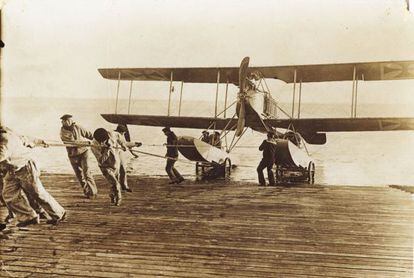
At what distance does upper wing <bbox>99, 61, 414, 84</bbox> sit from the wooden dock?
3328 mm

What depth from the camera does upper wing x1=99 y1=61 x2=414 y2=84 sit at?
8.63 metres

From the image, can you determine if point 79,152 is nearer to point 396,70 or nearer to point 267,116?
point 267,116

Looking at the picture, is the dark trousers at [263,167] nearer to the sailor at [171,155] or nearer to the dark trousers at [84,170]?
the sailor at [171,155]

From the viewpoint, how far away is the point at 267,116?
10.6 m

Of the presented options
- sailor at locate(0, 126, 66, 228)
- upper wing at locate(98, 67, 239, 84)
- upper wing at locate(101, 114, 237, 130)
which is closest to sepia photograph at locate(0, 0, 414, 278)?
sailor at locate(0, 126, 66, 228)

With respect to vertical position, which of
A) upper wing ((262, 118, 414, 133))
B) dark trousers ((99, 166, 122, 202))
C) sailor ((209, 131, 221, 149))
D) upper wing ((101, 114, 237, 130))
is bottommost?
dark trousers ((99, 166, 122, 202))

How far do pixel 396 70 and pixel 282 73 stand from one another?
2846 mm

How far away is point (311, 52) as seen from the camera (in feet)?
23.3

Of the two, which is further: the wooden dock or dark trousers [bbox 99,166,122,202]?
dark trousers [bbox 99,166,122,202]

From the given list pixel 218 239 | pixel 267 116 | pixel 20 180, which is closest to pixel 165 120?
pixel 267 116

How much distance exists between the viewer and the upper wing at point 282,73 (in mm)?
8633

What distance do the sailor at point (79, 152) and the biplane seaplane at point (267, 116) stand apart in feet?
7.33

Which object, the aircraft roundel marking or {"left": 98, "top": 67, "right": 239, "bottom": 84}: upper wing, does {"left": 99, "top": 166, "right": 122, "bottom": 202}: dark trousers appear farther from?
the aircraft roundel marking

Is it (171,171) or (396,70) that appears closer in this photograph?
(396,70)
